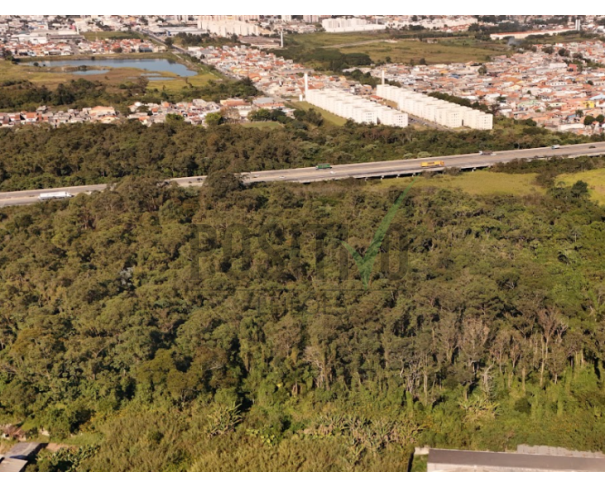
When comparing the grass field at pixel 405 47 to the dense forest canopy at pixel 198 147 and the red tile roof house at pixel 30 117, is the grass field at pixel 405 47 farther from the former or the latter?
the red tile roof house at pixel 30 117

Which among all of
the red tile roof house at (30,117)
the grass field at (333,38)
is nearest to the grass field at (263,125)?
the red tile roof house at (30,117)

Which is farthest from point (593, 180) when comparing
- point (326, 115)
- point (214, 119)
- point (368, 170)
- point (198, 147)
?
point (214, 119)

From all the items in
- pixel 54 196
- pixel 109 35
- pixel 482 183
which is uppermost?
pixel 109 35

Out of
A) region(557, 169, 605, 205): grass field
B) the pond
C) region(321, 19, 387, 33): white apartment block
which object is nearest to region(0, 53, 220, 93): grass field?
the pond

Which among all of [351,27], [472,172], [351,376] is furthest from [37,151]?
[351,27]

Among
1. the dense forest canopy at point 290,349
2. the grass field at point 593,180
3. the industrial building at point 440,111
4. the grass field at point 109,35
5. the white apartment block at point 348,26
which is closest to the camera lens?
the dense forest canopy at point 290,349

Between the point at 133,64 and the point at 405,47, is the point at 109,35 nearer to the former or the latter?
the point at 133,64
